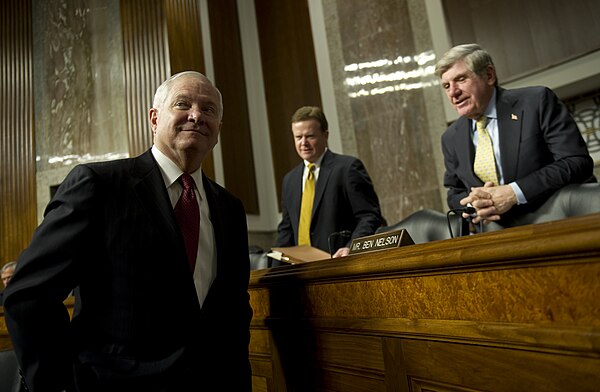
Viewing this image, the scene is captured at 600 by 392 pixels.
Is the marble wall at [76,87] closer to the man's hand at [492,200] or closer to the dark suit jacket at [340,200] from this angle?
the dark suit jacket at [340,200]

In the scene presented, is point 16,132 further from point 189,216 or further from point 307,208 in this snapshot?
point 189,216

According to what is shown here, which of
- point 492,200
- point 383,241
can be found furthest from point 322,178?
point 383,241

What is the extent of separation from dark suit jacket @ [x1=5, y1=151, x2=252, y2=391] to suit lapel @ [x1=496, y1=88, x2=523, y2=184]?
139 cm

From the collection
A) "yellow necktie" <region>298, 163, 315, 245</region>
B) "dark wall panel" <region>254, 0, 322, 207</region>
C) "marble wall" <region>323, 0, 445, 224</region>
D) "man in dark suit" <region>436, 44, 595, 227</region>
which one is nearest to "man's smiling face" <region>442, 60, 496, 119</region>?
"man in dark suit" <region>436, 44, 595, 227</region>

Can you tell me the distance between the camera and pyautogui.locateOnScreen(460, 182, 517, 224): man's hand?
1.88 meters

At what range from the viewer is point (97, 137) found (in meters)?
5.87

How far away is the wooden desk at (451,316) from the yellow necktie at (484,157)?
111cm

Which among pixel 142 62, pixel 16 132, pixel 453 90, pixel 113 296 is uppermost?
pixel 142 62

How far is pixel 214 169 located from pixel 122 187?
4290 millimetres

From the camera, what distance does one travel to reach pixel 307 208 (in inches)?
112

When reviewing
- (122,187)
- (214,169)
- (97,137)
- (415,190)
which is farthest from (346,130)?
(122,187)

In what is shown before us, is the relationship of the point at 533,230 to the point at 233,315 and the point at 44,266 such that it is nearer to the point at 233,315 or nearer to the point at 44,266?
the point at 233,315

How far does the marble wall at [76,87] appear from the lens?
231 inches

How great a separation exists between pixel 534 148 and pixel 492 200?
1.28ft
